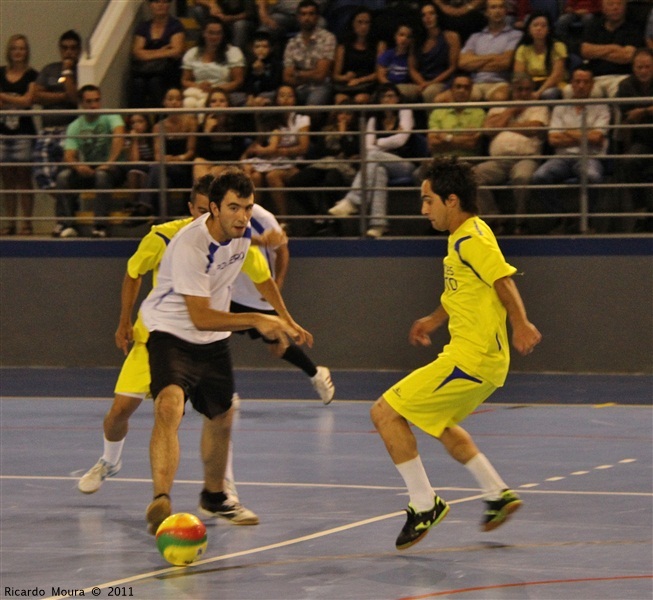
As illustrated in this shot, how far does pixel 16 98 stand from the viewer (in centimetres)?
1627

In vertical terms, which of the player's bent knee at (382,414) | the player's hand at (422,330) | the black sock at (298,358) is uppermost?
the player's hand at (422,330)

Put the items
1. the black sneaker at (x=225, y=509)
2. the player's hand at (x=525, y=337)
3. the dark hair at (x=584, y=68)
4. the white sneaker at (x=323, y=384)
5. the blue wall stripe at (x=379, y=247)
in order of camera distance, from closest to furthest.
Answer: the player's hand at (x=525, y=337) → the black sneaker at (x=225, y=509) → the white sneaker at (x=323, y=384) → the blue wall stripe at (x=379, y=247) → the dark hair at (x=584, y=68)

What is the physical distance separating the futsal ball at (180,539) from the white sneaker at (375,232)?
803 centimetres

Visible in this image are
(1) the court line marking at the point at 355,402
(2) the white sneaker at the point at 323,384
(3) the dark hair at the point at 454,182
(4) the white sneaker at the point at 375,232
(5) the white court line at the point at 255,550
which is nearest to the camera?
(5) the white court line at the point at 255,550

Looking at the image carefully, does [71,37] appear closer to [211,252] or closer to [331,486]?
[331,486]

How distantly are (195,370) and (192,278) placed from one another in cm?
52

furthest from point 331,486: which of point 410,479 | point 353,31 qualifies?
point 353,31

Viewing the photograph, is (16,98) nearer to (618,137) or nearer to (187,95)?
(187,95)

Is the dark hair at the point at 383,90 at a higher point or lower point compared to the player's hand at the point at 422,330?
higher

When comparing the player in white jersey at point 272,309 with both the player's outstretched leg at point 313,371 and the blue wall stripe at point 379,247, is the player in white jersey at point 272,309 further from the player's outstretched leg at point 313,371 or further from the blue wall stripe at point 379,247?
the blue wall stripe at point 379,247

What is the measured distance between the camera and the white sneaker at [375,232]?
47.1 ft

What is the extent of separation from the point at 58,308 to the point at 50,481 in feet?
21.5

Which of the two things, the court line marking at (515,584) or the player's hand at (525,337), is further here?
the player's hand at (525,337)

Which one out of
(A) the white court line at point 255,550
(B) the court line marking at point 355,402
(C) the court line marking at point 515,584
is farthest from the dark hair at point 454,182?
(B) the court line marking at point 355,402
